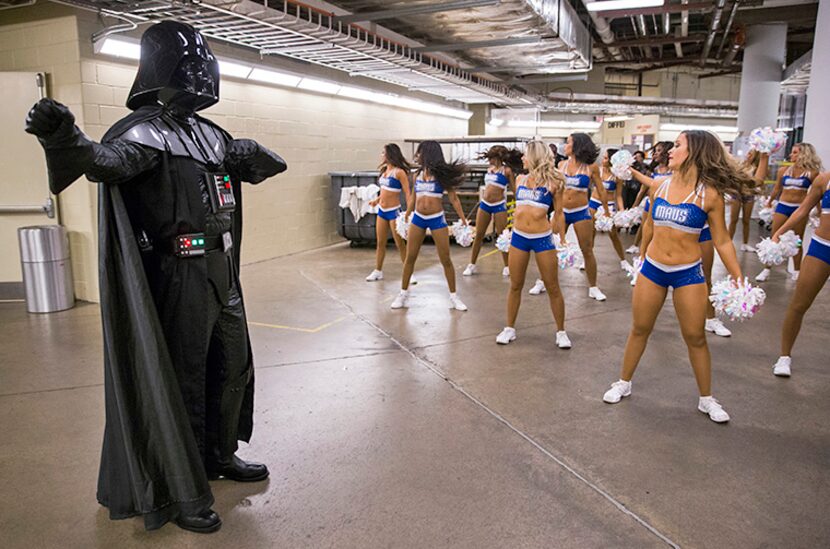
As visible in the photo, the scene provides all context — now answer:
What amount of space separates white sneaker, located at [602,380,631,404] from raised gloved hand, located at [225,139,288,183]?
8.58ft

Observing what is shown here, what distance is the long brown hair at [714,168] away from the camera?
3496 mm

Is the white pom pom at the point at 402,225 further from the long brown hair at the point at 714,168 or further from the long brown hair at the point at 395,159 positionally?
the long brown hair at the point at 714,168

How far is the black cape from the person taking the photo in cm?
238

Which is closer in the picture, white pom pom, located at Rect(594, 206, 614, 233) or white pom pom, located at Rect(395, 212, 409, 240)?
white pom pom, located at Rect(395, 212, 409, 240)

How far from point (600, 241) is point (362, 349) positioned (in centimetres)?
846

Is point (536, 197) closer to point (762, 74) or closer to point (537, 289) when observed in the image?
point (537, 289)

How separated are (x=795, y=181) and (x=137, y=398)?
8002 millimetres

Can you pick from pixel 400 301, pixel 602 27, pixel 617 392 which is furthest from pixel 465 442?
pixel 602 27

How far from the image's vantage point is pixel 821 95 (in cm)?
756

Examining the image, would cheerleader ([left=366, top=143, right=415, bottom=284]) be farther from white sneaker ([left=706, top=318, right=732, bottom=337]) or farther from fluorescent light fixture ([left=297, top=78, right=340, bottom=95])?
white sneaker ([left=706, top=318, right=732, bottom=337])

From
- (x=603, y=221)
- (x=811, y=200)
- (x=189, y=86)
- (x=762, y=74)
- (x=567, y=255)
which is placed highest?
(x=762, y=74)

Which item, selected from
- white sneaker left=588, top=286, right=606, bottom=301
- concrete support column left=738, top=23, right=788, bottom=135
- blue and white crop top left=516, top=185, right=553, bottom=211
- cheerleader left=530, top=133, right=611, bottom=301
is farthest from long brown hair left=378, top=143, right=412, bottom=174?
concrete support column left=738, top=23, right=788, bottom=135

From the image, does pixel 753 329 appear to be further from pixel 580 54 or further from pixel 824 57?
pixel 580 54

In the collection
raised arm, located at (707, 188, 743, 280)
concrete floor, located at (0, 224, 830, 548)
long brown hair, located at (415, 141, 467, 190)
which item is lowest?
concrete floor, located at (0, 224, 830, 548)
